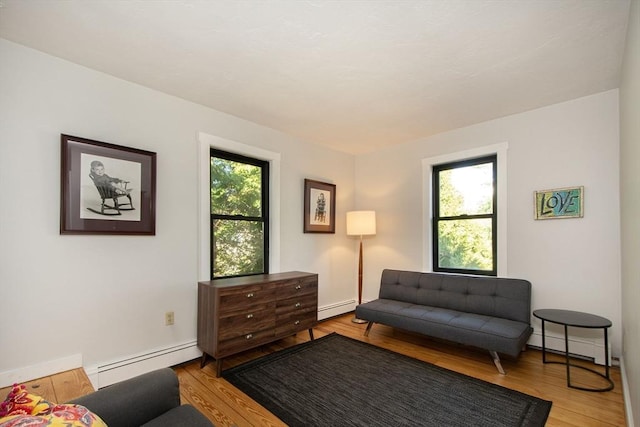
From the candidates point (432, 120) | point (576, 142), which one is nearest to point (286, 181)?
point (432, 120)

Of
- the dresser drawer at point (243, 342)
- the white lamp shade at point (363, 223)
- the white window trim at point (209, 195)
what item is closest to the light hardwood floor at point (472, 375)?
the dresser drawer at point (243, 342)

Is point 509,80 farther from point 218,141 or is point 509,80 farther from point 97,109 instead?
point 97,109

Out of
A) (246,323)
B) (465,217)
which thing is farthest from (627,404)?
(246,323)

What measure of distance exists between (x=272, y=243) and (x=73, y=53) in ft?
7.82

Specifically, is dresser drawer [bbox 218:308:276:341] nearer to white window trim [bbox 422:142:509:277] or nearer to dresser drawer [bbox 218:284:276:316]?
dresser drawer [bbox 218:284:276:316]

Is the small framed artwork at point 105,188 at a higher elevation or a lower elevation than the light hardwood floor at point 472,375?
higher

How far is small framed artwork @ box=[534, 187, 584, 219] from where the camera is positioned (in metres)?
2.84

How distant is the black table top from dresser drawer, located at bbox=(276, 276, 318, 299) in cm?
209

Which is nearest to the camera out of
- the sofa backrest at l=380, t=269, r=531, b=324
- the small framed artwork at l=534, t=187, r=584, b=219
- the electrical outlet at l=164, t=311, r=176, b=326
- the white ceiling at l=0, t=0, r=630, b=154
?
the white ceiling at l=0, t=0, r=630, b=154

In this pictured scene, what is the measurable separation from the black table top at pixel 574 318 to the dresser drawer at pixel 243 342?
240 cm

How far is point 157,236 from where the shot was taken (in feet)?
8.71

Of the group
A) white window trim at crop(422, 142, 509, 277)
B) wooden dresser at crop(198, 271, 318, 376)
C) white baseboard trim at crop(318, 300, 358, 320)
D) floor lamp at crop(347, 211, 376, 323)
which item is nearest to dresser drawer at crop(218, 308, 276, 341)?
A: wooden dresser at crop(198, 271, 318, 376)

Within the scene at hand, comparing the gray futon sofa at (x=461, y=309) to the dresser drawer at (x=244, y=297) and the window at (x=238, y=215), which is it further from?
the window at (x=238, y=215)

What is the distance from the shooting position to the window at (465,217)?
11.5 ft
